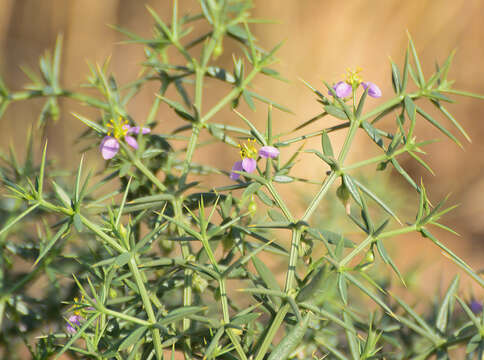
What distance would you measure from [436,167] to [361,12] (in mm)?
670

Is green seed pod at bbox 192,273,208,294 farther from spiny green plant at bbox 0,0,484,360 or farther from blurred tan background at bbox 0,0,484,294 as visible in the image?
blurred tan background at bbox 0,0,484,294

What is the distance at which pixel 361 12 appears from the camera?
1571 mm

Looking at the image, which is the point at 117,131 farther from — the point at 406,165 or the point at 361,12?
the point at 406,165

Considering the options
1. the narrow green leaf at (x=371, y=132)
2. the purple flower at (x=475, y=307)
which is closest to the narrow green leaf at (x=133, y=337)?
the narrow green leaf at (x=371, y=132)

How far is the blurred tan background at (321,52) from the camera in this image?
1579 mm

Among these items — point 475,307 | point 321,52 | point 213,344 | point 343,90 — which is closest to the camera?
point 213,344

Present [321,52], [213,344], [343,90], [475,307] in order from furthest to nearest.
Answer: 1. [321,52]
2. [475,307]
3. [343,90]
4. [213,344]

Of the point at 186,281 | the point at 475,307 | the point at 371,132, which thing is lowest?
the point at 475,307

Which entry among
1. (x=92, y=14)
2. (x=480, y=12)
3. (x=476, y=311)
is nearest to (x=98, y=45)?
(x=92, y=14)

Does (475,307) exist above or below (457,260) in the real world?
below

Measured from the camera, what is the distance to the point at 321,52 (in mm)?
1589

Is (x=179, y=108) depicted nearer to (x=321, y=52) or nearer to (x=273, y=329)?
(x=273, y=329)

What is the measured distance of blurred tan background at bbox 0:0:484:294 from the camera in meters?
1.58

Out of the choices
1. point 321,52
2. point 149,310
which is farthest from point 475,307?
point 321,52
